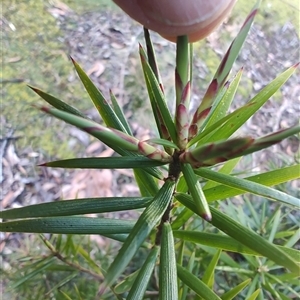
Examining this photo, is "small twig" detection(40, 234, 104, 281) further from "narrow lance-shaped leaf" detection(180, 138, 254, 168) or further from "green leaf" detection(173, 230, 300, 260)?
"narrow lance-shaped leaf" detection(180, 138, 254, 168)

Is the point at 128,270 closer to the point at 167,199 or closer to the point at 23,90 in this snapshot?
the point at 167,199

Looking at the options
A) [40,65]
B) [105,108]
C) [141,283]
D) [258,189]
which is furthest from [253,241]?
[40,65]

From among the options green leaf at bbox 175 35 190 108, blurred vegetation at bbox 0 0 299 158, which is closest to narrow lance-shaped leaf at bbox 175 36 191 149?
green leaf at bbox 175 35 190 108

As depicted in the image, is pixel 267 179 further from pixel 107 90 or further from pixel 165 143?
pixel 107 90

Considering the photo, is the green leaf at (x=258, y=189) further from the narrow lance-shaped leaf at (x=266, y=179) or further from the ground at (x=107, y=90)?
the ground at (x=107, y=90)

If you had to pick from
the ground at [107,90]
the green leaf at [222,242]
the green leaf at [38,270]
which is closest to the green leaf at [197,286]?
the green leaf at [222,242]
